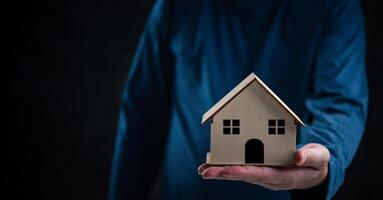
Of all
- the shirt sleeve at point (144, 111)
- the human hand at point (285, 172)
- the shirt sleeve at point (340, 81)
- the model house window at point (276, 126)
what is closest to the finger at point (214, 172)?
the human hand at point (285, 172)

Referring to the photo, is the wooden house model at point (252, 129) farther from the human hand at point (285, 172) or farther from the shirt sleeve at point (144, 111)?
the shirt sleeve at point (144, 111)

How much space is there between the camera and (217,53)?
4.20ft

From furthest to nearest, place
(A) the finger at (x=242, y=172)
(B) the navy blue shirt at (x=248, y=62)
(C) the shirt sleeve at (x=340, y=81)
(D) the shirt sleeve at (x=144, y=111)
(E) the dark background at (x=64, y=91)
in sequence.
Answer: (E) the dark background at (x=64, y=91) → (D) the shirt sleeve at (x=144, y=111) → (B) the navy blue shirt at (x=248, y=62) → (C) the shirt sleeve at (x=340, y=81) → (A) the finger at (x=242, y=172)

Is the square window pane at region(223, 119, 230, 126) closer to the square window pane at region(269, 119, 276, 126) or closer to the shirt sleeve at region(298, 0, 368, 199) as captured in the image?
the square window pane at region(269, 119, 276, 126)

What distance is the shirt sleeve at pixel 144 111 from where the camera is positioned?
4.53ft

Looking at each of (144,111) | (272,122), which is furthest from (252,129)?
(144,111)

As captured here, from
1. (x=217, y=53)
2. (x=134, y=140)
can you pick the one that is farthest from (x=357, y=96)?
(x=134, y=140)

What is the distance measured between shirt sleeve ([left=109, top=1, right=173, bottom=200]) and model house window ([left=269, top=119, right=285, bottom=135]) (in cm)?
53

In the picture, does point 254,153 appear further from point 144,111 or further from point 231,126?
point 144,111

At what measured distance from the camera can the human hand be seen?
85cm

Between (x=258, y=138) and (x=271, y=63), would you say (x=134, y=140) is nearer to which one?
(x=271, y=63)

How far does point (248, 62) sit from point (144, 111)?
29cm

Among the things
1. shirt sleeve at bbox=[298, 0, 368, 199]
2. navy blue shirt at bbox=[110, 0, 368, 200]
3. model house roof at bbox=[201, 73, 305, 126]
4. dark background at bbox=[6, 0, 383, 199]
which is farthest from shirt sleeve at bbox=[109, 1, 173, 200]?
model house roof at bbox=[201, 73, 305, 126]

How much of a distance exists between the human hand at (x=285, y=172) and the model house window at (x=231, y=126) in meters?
0.06
